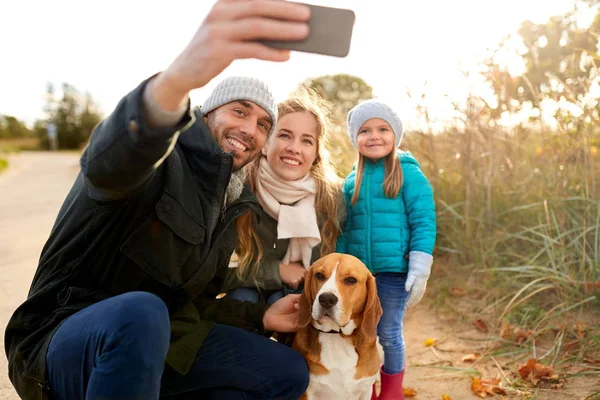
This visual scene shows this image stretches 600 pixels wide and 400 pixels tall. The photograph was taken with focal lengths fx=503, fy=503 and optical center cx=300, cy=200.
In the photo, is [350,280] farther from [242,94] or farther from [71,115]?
[71,115]

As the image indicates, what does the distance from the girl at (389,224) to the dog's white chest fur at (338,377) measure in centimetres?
45

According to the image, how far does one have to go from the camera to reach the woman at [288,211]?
3152 millimetres

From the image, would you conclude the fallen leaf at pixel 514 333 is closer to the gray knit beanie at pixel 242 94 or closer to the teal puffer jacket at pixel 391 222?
the teal puffer jacket at pixel 391 222

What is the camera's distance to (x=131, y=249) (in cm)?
199

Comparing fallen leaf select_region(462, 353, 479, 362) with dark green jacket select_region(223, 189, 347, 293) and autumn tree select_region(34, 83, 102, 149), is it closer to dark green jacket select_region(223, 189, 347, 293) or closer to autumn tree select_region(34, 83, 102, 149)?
dark green jacket select_region(223, 189, 347, 293)

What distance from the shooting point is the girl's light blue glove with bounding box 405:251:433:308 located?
3.06 metres

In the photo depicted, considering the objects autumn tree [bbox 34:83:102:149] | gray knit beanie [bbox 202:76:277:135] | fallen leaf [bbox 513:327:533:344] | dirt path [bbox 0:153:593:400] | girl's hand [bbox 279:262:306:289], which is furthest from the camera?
autumn tree [bbox 34:83:102:149]

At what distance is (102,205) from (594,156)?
4033 mm

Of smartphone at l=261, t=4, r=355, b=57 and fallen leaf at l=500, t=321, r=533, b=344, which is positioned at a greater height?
smartphone at l=261, t=4, r=355, b=57

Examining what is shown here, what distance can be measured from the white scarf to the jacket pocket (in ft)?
3.67

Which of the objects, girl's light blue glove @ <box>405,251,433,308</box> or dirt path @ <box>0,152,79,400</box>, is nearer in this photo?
girl's light blue glove @ <box>405,251,433,308</box>

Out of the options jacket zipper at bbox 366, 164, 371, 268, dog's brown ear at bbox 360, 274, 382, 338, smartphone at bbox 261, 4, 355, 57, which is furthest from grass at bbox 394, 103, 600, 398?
smartphone at bbox 261, 4, 355, 57

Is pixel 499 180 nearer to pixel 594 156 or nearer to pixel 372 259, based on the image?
pixel 594 156

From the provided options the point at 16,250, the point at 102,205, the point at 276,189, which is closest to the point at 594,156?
the point at 276,189
